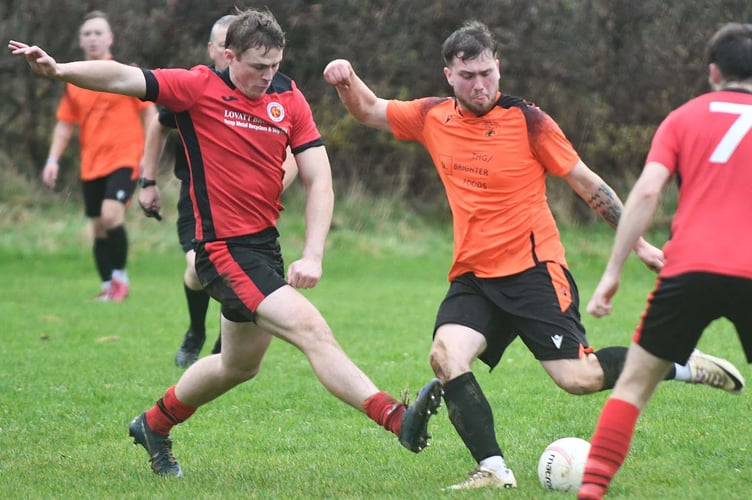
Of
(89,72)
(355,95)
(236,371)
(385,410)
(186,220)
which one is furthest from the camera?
(186,220)

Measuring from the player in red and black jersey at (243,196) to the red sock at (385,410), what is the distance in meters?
0.07

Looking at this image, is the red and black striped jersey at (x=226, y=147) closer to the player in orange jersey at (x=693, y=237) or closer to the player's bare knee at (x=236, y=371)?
the player's bare knee at (x=236, y=371)

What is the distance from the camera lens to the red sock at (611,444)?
437 cm

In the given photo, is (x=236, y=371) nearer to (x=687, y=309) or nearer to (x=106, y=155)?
(x=687, y=309)

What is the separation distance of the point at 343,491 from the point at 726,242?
2.07m

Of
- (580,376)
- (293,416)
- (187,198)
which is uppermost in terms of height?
(187,198)

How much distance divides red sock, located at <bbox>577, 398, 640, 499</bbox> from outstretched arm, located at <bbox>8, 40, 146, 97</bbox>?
2.56m

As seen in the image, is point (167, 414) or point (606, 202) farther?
point (167, 414)

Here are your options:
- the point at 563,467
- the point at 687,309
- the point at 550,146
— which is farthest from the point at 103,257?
the point at 687,309

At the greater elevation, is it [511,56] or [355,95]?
[355,95]

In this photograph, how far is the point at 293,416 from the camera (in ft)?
23.1

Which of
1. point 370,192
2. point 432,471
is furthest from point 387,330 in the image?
point 370,192

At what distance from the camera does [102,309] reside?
38.1 ft

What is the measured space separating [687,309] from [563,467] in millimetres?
1251
